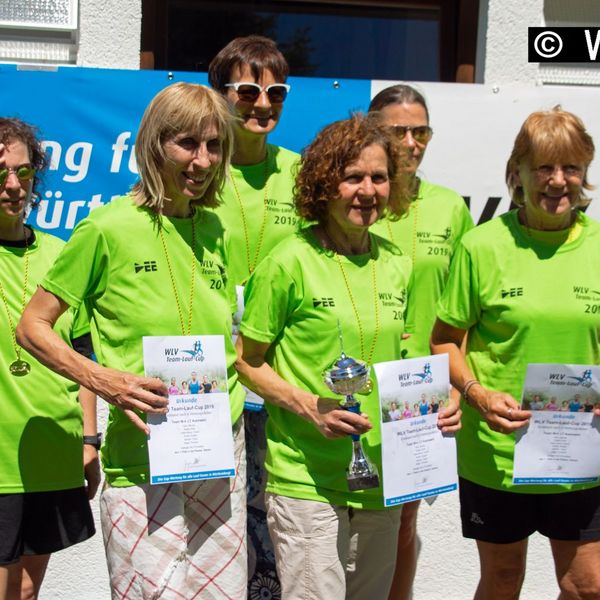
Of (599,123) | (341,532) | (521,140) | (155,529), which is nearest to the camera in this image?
(155,529)

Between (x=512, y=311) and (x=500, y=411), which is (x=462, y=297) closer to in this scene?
(x=512, y=311)

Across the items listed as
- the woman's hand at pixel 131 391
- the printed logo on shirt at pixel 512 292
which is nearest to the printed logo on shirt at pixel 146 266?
the woman's hand at pixel 131 391

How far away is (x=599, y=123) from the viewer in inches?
192

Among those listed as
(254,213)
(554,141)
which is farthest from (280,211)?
(554,141)

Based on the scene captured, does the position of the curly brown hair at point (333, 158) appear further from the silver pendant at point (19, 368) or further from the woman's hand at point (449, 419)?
the silver pendant at point (19, 368)

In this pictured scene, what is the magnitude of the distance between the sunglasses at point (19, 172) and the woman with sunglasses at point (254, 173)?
0.64m

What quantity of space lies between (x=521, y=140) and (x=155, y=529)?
1658 millimetres

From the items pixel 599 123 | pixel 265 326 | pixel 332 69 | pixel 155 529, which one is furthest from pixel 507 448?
pixel 332 69

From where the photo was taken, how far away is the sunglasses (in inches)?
130

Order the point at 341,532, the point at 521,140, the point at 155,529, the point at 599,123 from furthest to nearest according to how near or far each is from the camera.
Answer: the point at 599,123, the point at 521,140, the point at 341,532, the point at 155,529

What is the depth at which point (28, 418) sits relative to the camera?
10.8 feet

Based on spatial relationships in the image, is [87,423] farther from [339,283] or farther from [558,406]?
[558,406]

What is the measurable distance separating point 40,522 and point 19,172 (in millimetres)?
1094

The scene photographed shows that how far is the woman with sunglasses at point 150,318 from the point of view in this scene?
2846mm
